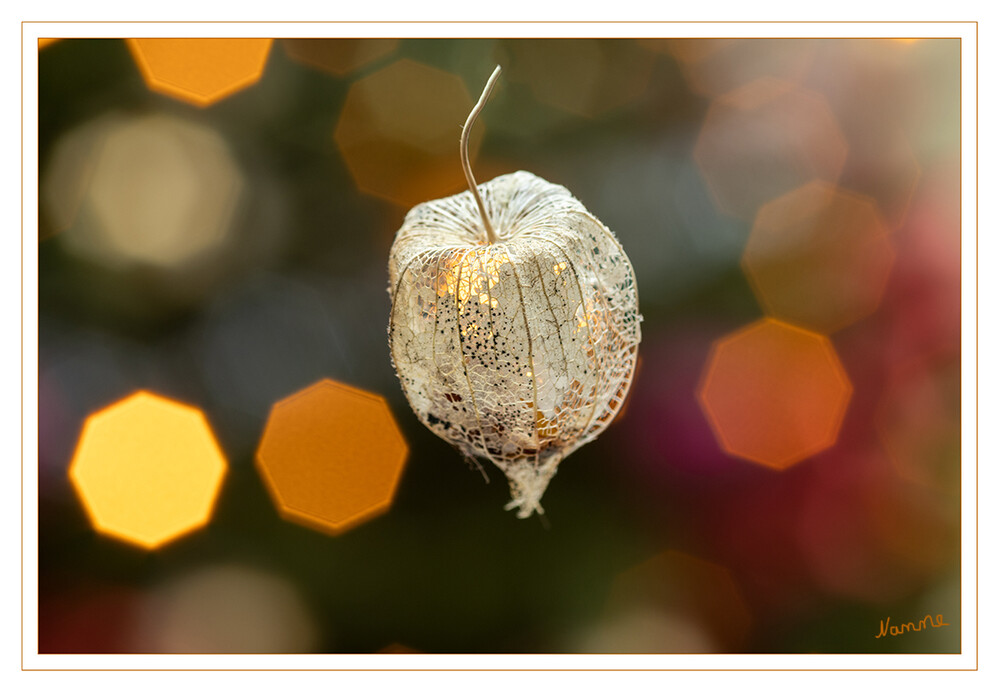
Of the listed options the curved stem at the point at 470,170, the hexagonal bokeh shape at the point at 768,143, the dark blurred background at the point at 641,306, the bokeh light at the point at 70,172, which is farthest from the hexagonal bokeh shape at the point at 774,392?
the bokeh light at the point at 70,172

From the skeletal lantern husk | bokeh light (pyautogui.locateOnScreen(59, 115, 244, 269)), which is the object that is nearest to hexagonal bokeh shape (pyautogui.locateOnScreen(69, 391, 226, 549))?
bokeh light (pyautogui.locateOnScreen(59, 115, 244, 269))

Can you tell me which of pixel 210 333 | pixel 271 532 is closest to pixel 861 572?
pixel 271 532

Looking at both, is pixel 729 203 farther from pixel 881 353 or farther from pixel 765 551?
pixel 765 551

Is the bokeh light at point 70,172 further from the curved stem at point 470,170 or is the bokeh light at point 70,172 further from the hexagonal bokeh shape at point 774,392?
the hexagonal bokeh shape at point 774,392

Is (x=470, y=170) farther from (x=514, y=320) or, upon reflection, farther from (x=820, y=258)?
(x=820, y=258)

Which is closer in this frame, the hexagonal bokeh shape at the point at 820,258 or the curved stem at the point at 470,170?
the curved stem at the point at 470,170

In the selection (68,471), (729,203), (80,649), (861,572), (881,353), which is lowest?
(80,649)
